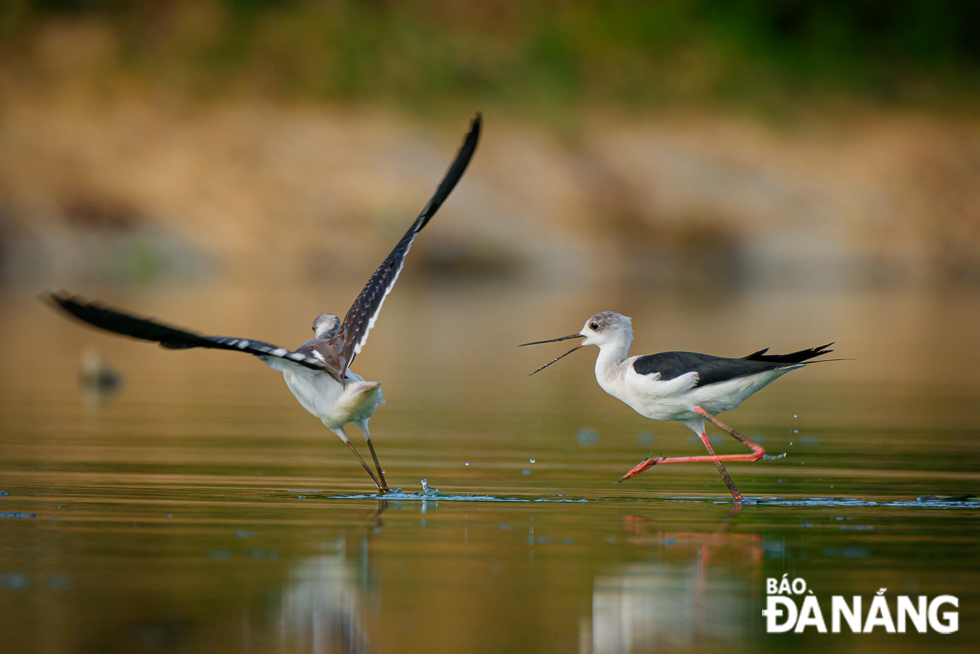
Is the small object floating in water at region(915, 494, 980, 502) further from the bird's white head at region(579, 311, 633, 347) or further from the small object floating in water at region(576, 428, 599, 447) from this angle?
the small object floating in water at region(576, 428, 599, 447)

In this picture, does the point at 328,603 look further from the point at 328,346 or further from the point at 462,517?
the point at 328,346

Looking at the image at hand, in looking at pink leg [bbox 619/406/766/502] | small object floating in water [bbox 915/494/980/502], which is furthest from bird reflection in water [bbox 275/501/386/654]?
small object floating in water [bbox 915/494/980/502]

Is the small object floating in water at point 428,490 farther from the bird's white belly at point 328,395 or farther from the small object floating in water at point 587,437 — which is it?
the small object floating in water at point 587,437

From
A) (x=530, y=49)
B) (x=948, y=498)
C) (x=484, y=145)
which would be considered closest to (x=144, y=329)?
(x=948, y=498)

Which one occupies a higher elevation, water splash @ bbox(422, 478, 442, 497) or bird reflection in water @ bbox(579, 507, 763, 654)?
water splash @ bbox(422, 478, 442, 497)

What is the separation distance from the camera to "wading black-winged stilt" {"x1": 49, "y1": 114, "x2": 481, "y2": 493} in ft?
23.5

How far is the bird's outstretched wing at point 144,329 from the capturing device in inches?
273

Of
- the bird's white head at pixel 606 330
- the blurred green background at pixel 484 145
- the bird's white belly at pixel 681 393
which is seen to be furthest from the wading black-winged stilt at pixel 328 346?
the blurred green background at pixel 484 145

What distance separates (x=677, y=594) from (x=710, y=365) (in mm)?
3128

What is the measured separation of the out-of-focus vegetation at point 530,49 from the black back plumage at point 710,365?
32298 millimetres

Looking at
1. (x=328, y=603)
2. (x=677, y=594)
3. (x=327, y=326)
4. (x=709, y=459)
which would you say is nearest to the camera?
(x=328, y=603)

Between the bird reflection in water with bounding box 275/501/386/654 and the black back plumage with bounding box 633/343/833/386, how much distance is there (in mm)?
2672

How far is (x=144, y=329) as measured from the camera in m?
7.16

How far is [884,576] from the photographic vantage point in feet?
20.3
